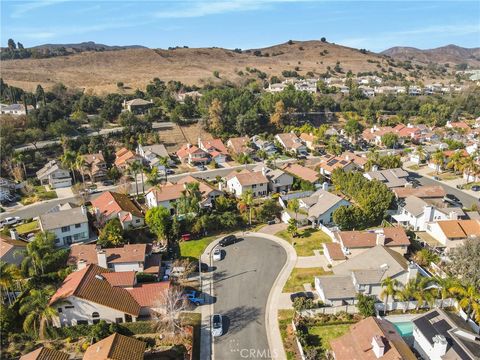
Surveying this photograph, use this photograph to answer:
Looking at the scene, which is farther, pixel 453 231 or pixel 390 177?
pixel 390 177

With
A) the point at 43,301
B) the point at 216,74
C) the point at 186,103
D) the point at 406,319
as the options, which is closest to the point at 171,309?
the point at 43,301

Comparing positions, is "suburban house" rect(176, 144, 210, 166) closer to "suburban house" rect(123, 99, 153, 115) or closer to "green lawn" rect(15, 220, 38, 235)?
"suburban house" rect(123, 99, 153, 115)

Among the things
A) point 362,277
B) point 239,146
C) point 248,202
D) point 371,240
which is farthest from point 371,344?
point 239,146

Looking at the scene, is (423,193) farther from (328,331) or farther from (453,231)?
(328,331)

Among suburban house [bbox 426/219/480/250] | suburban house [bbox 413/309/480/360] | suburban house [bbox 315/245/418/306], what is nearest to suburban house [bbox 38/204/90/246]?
suburban house [bbox 315/245/418/306]

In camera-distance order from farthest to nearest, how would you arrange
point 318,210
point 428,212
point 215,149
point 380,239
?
1. point 215,149
2. point 318,210
3. point 428,212
4. point 380,239

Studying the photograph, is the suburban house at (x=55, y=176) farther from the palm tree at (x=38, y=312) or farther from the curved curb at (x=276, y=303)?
the palm tree at (x=38, y=312)
